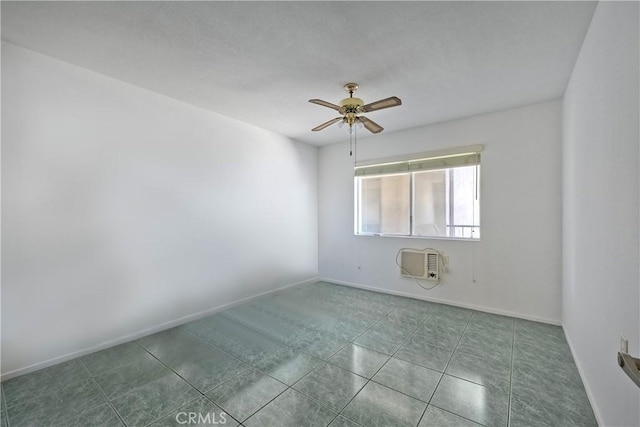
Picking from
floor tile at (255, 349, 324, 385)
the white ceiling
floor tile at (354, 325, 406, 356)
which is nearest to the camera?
the white ceiling

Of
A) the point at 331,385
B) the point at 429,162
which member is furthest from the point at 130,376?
the point at 429,162

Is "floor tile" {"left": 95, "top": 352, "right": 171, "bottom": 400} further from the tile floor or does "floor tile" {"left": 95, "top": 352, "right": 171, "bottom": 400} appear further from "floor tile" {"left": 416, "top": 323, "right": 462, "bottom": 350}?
"floor tile" {"left": 416, "top": 323, "right": 462, "bottom": 350}

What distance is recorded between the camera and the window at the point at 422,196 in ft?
12.1

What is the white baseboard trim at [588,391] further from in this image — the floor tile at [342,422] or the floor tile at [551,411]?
the floor tile at [342,422]

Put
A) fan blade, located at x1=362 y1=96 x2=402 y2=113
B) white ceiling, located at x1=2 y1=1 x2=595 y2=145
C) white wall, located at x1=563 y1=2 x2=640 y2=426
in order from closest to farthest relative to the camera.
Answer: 1. white wall, located at x1=563 y1=2 x2=640 y2=426
2. white ceiling, located at x1=2 y1=1 x2=595 y2=145
3. fan blade, located at x1=362 y1=96 x2=402 y2=113

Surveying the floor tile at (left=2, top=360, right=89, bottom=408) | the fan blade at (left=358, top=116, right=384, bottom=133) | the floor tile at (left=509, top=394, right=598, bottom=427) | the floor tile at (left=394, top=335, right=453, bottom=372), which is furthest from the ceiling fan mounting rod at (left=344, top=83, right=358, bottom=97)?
the floor tile at (left=2, top=360, right=89, bottom=408)

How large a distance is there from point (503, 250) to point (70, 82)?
5146mm

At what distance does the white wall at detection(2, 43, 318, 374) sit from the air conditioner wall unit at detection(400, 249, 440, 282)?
241cm

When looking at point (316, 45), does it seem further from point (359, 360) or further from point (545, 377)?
point (545, 377)

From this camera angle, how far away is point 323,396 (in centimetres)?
191

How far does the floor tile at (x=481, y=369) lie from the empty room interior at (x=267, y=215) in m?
0.02

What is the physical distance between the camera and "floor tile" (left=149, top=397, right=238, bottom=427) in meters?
1.67

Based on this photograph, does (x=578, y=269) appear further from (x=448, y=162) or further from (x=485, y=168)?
(x=448, y=162)

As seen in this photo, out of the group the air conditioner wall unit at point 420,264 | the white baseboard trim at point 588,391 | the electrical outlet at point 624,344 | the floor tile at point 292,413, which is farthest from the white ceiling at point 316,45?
the floor tile at point 292,413
